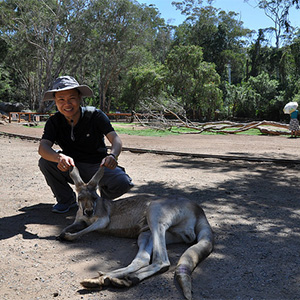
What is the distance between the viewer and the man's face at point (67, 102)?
3477 millimetres

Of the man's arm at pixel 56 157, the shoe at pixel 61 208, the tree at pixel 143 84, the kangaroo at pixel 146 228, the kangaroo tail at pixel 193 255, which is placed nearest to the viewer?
the kangaroo tail at pixel 193 255

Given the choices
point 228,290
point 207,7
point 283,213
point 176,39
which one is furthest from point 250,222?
point 207,7

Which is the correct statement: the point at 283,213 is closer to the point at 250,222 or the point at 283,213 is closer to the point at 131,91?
the point at 250,222

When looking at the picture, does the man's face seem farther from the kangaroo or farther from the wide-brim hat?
the kangaroo

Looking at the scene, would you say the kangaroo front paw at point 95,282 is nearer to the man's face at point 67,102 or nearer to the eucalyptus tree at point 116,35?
the man's face at point 67,102

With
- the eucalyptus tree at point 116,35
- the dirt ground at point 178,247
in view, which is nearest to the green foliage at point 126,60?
the eucalyptus tree at point 116,35

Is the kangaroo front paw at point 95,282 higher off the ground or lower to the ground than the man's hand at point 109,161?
lower

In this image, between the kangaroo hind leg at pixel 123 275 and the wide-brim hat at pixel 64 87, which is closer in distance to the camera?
the kangaroo hind leg at pixel 123 275

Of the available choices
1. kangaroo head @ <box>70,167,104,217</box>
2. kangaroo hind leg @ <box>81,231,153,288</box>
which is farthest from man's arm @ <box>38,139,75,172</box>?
kangaroo hind leg @ <box>81,231,153,288</box>

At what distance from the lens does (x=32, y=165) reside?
269 inches

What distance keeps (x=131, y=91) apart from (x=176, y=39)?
15.0 meters

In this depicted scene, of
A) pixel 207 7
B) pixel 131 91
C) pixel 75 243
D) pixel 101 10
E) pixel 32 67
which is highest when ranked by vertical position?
pixel 207 7

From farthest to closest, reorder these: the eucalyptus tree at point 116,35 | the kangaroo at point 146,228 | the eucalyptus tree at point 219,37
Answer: the eucalyptus tree at point 219,37 < the eucalyptus tree at point 116,35 < the kangaroo at point 146,228

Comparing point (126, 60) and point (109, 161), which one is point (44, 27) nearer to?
point (126, 60)
